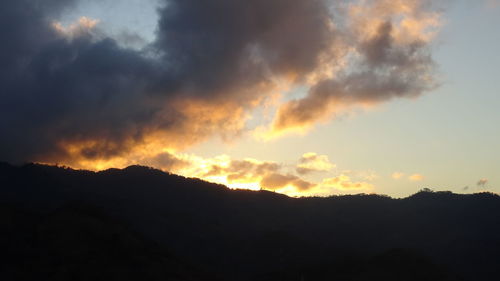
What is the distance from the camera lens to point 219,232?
14338 cm

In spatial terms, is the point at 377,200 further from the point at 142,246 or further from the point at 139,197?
the point at 142,246

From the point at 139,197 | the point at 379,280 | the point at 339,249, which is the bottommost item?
the point at 379,280

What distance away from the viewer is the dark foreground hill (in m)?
70.3

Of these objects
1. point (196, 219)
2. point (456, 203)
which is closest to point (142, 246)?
point (196, 219)

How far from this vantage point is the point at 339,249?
13162 centimetres

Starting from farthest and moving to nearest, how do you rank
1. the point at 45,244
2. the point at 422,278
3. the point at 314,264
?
1. the point at 314,264
2. the point at 422,278
3. the point at 45,244

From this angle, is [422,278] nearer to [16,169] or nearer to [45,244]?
[45,244]

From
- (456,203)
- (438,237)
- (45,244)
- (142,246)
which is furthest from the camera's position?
(456,203)

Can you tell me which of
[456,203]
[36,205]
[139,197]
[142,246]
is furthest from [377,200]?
[142,246]

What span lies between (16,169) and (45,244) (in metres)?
96.0

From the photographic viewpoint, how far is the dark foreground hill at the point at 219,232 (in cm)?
7031

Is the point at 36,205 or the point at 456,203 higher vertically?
the point at 456,203

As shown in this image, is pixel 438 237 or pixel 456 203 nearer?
pixel 438 237

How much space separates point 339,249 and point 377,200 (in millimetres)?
42811
